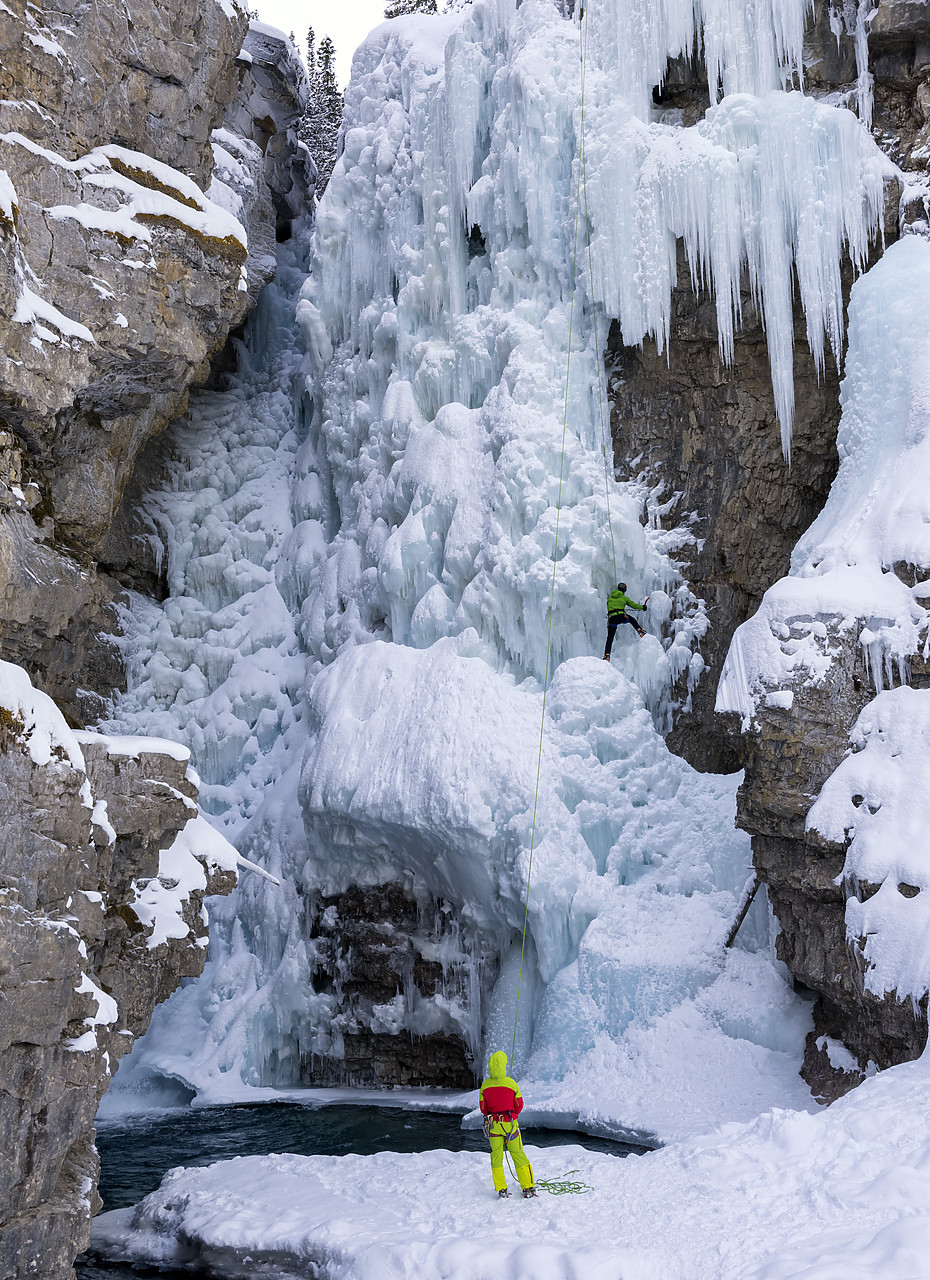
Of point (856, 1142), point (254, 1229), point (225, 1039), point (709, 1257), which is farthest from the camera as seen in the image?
point (225, 1039)

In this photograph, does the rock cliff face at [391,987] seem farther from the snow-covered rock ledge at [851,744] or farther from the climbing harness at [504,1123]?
the climbing harness at [504,1123]

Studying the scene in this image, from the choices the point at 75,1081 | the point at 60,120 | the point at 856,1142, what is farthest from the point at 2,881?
the point at 60,120

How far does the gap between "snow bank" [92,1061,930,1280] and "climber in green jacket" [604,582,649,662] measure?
19.8 feet

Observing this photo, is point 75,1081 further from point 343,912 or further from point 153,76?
point 153,76

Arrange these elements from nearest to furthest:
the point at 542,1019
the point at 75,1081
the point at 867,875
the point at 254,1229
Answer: the point at 75,1081 → the point at 254,1229 → the point at 867,875 → the point at 542,1019

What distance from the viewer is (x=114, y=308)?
9109mm

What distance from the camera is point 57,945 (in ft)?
24.1

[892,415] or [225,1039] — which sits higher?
[892,415]

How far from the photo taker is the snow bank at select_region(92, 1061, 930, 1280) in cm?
612

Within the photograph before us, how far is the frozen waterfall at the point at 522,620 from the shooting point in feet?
40.0

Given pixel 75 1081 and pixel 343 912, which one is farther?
pixel 343 912

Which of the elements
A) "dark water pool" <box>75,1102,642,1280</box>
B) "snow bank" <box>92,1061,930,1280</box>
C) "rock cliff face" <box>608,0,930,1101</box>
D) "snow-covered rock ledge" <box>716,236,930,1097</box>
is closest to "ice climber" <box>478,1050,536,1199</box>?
"snow bank" <box>92,1061,930,1280</box>

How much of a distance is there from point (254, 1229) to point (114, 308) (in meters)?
6.78

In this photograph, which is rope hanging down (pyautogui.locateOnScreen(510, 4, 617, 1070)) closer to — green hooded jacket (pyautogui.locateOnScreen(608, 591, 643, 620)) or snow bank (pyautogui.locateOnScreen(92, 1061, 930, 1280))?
green hooded jacket (pyautogui.locateOnScreen(608, 591, 643, 620))
